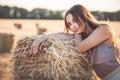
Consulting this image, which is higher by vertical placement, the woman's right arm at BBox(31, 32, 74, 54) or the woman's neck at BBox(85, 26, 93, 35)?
the woman's neck at BBox(85, 26, 93, 35)

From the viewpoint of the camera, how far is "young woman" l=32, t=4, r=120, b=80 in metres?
3.74

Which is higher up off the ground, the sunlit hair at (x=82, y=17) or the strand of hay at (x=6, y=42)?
the sunlit hair at (x=82, y=17)

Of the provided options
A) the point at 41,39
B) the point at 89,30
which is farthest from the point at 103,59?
the point at 41,39

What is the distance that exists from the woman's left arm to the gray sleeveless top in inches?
2.8

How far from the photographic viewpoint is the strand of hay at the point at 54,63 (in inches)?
144

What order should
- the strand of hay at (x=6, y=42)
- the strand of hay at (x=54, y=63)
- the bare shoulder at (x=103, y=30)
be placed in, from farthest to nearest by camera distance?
the strand of hay at (x=6, y=42) → the bare shoulder at (x=103, y=30) → the strand of hay at (x=54, y=63)

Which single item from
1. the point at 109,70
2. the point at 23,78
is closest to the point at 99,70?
the point at 109,70

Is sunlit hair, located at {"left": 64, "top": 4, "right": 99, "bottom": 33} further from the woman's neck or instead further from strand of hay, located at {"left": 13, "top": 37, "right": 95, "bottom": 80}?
strand of hay, located at {"left": 13, "top": 37, "right": 95, "bottom": 80}

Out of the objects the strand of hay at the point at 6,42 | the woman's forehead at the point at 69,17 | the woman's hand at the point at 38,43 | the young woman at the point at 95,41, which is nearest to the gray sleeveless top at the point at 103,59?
the young woman at the point at 95,41

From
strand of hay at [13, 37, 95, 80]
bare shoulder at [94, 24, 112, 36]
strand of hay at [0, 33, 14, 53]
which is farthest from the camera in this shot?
strand of hay at [0, 33, 14, 53]

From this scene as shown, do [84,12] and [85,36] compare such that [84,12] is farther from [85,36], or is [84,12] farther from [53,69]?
[53,69]

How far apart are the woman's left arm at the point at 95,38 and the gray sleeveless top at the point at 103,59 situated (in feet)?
0.23

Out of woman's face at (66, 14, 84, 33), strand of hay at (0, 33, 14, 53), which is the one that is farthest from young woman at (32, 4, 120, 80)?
strand of hay at (0, 33, 14, 53)

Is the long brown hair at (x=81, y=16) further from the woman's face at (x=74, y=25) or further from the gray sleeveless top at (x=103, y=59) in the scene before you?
the gray sleeveless top at (x=103, y=59)
